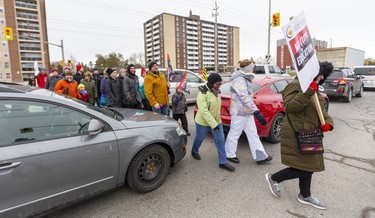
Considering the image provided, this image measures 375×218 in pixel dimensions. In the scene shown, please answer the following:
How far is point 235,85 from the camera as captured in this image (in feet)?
11.9

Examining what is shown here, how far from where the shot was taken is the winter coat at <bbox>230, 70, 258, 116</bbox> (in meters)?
3.52

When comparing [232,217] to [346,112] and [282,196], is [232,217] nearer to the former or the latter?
[282,196]

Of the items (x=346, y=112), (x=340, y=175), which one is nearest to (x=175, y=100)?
(x=340, y=175)

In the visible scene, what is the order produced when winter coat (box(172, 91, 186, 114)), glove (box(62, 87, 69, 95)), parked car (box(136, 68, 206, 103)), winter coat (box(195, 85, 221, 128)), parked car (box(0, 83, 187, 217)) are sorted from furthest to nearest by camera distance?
parked car (box(136, 68, 206, 103)), glove (box(62, 87, 69, 95)), winter coat (box(172, 91, 186, 114)), winter coat (box(195, 85, 221, 128)), parked car (box(0, 83, 187, 217))

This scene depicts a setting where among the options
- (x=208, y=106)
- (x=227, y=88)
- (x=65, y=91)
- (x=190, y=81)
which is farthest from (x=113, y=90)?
(x=190, y=81)

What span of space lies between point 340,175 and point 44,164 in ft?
13.1

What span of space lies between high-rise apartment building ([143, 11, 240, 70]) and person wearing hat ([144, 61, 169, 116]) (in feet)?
287

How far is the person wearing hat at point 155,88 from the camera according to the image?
15.6ft

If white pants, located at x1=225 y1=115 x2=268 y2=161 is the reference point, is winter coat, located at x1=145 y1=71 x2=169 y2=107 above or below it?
above

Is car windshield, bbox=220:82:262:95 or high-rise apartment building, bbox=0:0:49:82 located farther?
high-rise apartment building, bbox=0:0:49:82

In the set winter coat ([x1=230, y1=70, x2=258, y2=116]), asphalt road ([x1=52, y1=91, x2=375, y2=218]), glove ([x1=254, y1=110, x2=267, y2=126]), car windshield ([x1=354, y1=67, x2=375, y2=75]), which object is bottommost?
asphalt road ([x1=52, y1=91, x2=375, y2=218])

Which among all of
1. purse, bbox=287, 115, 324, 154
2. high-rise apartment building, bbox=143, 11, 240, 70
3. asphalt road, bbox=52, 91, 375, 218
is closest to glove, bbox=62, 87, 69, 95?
asphalt road, bbox=52, 91, 375, 218

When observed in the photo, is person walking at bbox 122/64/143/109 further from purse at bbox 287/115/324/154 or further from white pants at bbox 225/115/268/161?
purse at bbox 287/115/324/154

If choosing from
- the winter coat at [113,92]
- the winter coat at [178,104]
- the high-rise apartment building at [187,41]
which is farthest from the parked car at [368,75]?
the high-rise apartment building at [187,41]
